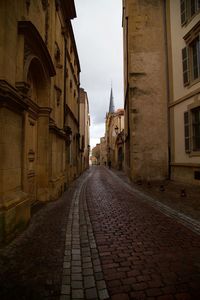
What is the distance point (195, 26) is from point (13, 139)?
1089cm

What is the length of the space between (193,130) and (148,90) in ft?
16.6

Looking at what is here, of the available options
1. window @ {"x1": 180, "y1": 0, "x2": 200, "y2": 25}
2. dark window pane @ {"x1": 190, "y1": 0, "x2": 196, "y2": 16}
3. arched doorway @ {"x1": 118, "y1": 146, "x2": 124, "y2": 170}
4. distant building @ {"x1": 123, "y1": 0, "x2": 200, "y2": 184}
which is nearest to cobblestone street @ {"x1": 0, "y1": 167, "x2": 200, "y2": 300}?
distant building @ {"x1": 123, "y1": 0, "x2": 200, "y2": 184}

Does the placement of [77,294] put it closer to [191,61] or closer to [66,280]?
[66,280]

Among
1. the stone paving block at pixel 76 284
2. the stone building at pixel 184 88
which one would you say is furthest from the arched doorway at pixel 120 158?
the stone paving block at pixel 76 284

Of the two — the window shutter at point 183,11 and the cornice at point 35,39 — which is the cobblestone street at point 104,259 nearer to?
the cornice at point 35,39

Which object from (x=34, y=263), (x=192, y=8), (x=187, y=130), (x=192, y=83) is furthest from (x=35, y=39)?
(x=192, y=8)

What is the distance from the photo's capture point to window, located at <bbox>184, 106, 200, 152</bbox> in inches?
439

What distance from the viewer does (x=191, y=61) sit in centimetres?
1155

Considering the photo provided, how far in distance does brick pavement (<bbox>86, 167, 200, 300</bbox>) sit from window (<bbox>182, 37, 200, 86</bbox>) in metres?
8.62

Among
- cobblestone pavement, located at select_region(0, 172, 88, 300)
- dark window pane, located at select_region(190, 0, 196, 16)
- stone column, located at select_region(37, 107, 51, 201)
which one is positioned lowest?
cobblestone pavement, located at select_region(0, 172, 88, 300)

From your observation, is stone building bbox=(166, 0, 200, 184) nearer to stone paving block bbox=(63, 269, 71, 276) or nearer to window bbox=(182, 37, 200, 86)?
window bbox=(182, 37, 200, 86)

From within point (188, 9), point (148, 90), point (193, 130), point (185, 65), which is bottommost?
point (193, 130)

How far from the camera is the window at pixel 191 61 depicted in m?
11.1

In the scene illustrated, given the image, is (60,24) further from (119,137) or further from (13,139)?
(119,137)
